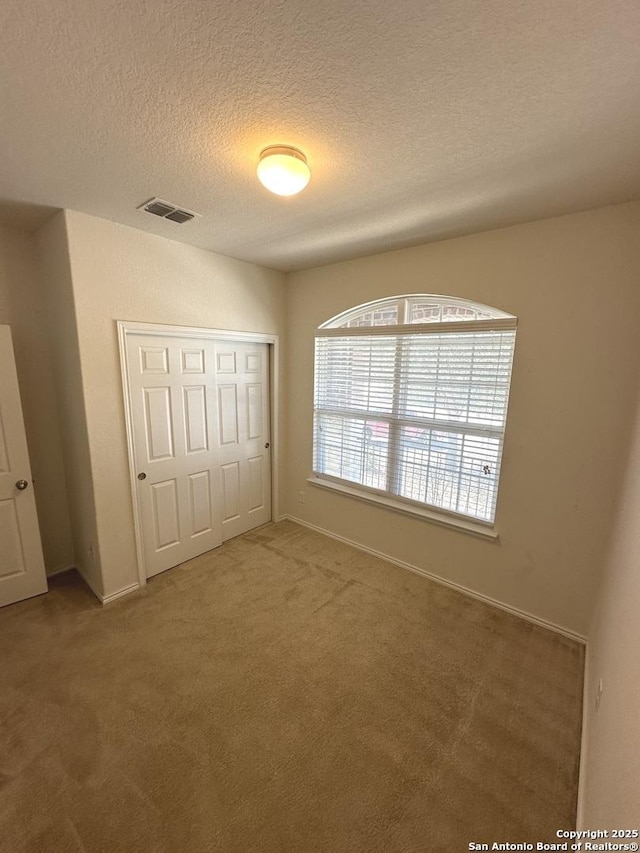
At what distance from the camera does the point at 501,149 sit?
4.60ft

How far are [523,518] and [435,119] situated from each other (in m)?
2.29

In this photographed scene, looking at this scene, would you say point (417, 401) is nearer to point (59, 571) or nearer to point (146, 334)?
point (146, 334)

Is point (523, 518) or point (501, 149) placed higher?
point (501, 149)

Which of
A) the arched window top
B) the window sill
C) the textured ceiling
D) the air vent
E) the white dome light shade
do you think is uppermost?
the air vent

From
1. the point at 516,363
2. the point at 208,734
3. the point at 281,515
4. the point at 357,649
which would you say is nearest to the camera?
the point at 208,734

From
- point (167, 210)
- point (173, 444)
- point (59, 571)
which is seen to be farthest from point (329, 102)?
point (59, 571)

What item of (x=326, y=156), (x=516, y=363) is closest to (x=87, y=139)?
(x=326, y=156)

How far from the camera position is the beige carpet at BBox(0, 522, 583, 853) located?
129cm

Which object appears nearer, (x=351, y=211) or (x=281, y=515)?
(x=351, y=211)

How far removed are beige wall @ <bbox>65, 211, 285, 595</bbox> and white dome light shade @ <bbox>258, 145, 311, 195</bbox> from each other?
1.21 metres

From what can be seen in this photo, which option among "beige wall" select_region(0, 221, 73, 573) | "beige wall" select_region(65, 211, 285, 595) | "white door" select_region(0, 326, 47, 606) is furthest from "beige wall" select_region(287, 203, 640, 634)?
"white door" select_region(0, 326, 47, 606)

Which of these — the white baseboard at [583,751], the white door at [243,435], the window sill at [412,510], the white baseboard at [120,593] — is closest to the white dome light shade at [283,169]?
the white door at [243,435]

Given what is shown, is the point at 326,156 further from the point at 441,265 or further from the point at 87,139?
the point at 441,265

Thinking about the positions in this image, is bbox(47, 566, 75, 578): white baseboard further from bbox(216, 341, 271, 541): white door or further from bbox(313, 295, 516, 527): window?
bbox(313, 295, 516, 527): window
